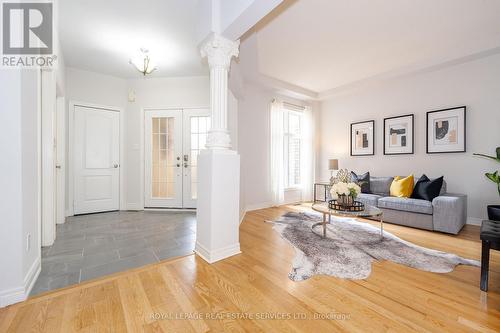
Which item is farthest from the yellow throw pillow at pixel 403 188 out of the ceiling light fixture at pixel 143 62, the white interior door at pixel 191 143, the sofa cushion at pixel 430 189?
the ceiling light fixture at pixel 143 62

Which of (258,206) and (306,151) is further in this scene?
(306,151)

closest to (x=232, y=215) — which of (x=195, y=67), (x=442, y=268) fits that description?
(x=442, y=268)

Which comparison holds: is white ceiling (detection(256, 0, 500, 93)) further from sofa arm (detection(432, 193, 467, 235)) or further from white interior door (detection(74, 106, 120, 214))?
white interior door (detection(74, 106, 120, 214))

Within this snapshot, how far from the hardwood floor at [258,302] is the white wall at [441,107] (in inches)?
83.6

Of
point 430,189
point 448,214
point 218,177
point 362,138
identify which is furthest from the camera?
point 362,138

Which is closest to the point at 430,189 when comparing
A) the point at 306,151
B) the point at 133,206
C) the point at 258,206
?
the point at 306,151

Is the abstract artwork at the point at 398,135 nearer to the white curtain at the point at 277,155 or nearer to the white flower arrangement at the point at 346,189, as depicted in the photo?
the white curtain at the point at 277,155

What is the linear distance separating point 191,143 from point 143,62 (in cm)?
185

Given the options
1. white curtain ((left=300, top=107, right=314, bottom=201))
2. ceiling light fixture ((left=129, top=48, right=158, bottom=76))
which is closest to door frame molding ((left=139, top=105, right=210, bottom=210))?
ceiling light fixture ((left=129, top=48, right=158, bottom=76))

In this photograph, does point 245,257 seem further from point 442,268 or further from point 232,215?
point 442,268

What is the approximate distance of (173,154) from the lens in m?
4.99

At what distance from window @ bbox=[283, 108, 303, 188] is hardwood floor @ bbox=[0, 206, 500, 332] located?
356 cm

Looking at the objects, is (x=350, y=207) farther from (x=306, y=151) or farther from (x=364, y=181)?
(x=306, y=151)

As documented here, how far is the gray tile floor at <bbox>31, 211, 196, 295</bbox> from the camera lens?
211 cm
